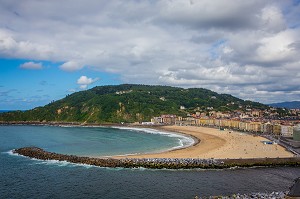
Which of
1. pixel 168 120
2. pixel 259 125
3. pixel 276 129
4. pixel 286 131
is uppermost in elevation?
pixel 168 120

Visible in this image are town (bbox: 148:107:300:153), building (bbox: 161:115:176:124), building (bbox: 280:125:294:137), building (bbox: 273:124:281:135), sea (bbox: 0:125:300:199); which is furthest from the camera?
building (bbox: 161:115:176:124)

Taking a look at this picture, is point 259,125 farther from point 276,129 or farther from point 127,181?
point 127,181

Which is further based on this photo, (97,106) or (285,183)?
(97,106)

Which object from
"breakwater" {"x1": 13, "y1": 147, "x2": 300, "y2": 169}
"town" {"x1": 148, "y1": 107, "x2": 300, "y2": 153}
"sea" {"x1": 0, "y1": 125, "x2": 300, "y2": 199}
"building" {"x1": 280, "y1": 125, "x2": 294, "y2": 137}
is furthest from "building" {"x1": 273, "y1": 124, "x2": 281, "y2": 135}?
"sea" {"x1": 0, "y1": 125, "x2": 300, "y2": 199}

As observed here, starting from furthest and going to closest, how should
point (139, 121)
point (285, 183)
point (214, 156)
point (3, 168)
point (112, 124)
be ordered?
point (139, 121) < point (112, 124) < point (214, 156) < point (3, 168) < point (285, 183)

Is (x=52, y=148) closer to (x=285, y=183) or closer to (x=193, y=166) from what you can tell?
(x=193, y=166)

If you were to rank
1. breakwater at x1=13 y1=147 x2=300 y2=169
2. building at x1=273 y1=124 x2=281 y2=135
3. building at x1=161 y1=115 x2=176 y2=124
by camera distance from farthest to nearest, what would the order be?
building at x1=161 y1=115 x2=176 y2=124 → building at x1=273 y1=124 x2=281 y2=135 → breakwater at x1=13 y1=147 x2=300 y2=169

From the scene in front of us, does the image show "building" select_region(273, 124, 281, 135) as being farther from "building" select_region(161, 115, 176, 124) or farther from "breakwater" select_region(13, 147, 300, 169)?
"building" select_region(161, 115, 176, 124)

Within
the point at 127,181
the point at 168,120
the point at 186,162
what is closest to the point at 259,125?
the point at 168,120

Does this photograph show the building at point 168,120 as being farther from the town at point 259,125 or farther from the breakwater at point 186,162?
the breakwater at point 186,162

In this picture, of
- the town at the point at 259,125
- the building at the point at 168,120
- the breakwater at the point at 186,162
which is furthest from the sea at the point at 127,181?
the building at the point at 168,120

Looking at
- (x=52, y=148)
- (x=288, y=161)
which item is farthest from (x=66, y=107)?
(x=288, y=161)
